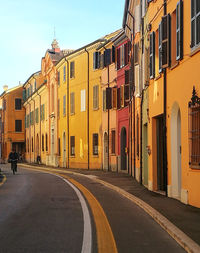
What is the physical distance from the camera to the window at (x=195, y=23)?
1205 cm

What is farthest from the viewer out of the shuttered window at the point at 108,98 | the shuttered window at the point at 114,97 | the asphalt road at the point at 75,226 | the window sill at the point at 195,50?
the shuttered window at the point at 108,98

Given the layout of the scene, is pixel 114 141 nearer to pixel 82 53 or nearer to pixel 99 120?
pixel 99 120

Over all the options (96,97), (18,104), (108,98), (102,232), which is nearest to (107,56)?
(108,98)

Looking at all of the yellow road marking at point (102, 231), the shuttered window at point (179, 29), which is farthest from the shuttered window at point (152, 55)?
the yellow road marking at point (102, 231)

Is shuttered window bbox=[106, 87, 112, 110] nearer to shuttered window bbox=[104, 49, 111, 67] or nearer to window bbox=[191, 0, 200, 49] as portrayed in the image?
shuttered window bbox=[104, 49, 111, 67]

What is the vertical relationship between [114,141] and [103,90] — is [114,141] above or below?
below

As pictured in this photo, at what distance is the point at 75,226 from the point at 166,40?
759 cm

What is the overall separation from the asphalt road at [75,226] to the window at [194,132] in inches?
73.5

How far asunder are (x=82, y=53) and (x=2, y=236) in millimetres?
34664

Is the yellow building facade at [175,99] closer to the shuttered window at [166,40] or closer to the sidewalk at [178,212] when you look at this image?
the shuttered window at [166,40]

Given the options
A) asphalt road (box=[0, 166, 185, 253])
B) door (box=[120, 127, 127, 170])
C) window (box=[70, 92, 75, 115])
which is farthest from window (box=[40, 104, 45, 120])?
asphalt road (box=[0, 166, 185, 253])

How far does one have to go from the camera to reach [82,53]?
138 ft

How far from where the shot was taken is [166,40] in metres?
15.2

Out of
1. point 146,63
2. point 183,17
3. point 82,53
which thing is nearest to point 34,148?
point 82,53
